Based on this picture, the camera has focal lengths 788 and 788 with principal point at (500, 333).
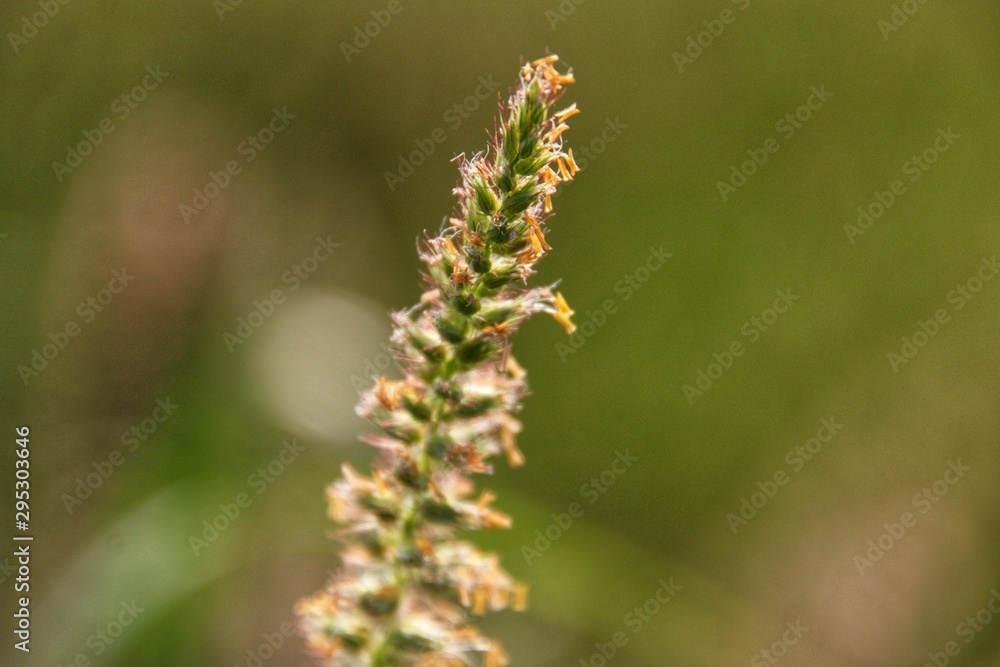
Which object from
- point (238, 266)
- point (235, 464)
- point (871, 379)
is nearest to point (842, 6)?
point (871, 379)

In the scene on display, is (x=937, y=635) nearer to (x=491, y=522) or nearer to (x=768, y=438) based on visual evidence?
(x=768, y=438)

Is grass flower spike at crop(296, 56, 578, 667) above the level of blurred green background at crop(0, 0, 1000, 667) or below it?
below

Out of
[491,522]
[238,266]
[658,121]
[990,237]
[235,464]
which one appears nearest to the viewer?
[491,522]

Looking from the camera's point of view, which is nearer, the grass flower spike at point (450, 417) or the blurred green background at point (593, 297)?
the grass flower spike at point (450, 417)

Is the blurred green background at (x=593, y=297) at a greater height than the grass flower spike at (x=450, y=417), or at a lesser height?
greater
